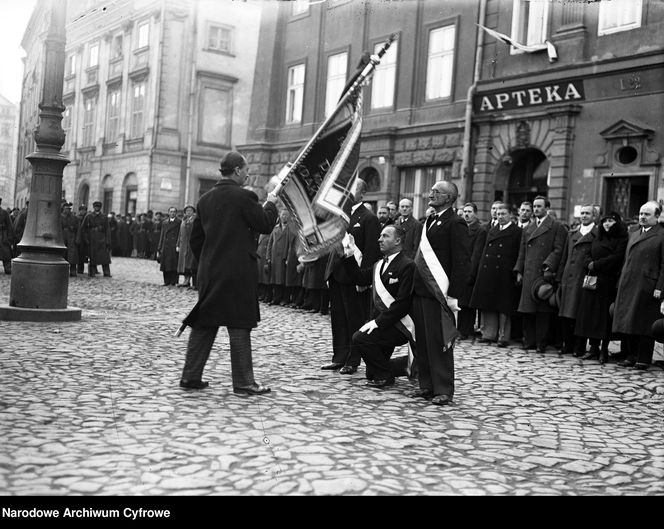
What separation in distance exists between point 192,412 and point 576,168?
15123 mm

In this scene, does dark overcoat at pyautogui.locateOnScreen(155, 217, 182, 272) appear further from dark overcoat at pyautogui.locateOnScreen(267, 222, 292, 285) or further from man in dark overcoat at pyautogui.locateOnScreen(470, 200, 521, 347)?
man in dark overcoat at pyautogui.locateOnScreen(470, 200, 521, 347)

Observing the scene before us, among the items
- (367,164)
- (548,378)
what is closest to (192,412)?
(548,378)

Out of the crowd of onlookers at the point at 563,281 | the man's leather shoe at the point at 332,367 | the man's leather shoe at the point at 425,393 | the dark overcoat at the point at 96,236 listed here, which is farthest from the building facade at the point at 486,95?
the man's leather shoe at the point at 425,393

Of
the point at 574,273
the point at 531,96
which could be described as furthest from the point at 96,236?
the point at 574,273

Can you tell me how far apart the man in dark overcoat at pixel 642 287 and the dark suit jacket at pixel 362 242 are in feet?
10.7

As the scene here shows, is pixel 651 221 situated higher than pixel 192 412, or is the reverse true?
pixel 651 221

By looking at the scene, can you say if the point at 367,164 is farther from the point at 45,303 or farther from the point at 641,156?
the point at 45,303

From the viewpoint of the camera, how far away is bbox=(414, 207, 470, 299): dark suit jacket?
6.71 metres

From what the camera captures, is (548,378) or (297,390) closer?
(297,390)

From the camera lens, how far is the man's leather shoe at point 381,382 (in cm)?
723

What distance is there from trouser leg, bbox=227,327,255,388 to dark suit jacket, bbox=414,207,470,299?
5.11ft

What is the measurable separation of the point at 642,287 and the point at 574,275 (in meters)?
1.07

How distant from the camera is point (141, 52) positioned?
37156mm

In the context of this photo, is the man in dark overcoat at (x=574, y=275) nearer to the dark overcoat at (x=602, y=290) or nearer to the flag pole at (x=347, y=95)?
the dark overcoat at (x=602, y=290)
